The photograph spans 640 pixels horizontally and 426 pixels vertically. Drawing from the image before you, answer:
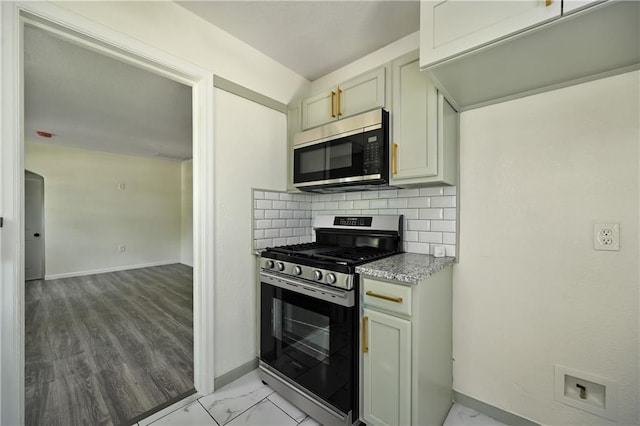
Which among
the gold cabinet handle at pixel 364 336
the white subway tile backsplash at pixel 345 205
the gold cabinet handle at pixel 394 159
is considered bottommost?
the gold cabinet handle at pixel 364 336

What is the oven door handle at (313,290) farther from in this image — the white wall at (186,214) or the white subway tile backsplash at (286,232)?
the white wall at (186,214)

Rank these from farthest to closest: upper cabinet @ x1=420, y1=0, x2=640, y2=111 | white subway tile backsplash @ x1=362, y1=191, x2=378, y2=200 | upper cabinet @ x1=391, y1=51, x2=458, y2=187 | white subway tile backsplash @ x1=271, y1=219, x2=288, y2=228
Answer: white subway tile backsplash @ x1=271, y1=219, x2=288, y2=228
white subway tile backsplash @ x1=362, y1=191, x2=378, y2=200
upper cabinet @ x1=391, y1=51, x2=458, y2=187
upper cabinet @ x1=420, y1=0, x2=640, y2=111

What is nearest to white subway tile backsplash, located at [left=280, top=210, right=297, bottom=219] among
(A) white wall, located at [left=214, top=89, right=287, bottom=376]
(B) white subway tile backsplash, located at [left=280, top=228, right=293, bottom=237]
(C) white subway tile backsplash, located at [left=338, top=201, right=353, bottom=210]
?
(B) white subway tile backsplash, located at [left=280, top=228, right=293, bottom=237]

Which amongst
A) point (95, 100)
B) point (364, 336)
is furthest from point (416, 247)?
point (95, 100)

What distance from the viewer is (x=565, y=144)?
136 cm

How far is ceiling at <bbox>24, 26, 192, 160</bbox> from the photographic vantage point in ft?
6.74

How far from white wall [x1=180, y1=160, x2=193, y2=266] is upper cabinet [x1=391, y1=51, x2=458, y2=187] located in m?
5.70

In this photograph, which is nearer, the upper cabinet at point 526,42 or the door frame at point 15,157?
the upper cabinet at point 526,42

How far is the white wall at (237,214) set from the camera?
6.11 feet

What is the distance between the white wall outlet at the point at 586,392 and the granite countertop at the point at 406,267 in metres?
0.78

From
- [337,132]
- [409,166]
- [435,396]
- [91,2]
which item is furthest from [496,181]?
[91,2]

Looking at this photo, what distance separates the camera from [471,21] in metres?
1.07

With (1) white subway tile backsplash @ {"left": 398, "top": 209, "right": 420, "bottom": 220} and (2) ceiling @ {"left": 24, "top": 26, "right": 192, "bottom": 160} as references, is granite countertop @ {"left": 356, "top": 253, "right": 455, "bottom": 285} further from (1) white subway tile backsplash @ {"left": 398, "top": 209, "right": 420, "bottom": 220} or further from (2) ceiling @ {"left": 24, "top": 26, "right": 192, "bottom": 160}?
(2) ceiling @ {"left": 24, "top": 26, "right": 192, "bottom": 160}

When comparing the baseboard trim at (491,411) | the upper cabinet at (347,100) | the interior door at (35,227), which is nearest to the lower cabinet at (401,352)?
the baseboard trim at (491,411)
